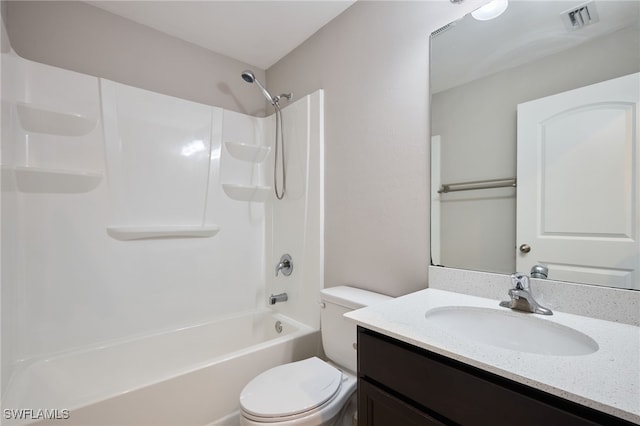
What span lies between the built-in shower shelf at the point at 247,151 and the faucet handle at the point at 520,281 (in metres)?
1.88

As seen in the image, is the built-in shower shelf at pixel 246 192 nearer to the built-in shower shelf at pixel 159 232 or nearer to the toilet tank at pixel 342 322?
the built-in shower shelf at pixel 159 232

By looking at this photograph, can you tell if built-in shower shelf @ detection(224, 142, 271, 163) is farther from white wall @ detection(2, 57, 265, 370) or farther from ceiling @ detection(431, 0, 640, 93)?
ceiling @ detection(431, 0, 640, 93)

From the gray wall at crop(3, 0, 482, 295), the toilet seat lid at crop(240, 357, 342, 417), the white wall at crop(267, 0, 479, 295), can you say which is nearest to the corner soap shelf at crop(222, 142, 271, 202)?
the gray wall at crop(3, 0, 482, 295)

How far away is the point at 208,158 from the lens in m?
2.07

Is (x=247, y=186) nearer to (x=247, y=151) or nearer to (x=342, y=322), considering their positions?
(x=247, y=151)

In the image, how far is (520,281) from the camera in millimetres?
972

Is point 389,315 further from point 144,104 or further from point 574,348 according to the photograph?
point 144,104

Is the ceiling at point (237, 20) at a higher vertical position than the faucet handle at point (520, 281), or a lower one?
higher

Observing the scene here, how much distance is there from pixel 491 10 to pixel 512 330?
1239 millimetres

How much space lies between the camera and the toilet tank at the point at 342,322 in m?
1.40

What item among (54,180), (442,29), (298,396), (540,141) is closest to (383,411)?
(298,396)

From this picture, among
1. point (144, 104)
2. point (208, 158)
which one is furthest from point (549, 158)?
point (144, 104)

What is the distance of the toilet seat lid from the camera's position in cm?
109

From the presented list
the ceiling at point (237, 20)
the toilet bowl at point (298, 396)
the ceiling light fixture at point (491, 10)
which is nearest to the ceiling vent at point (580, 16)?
the ceiling light fixture at point (491, 10)
